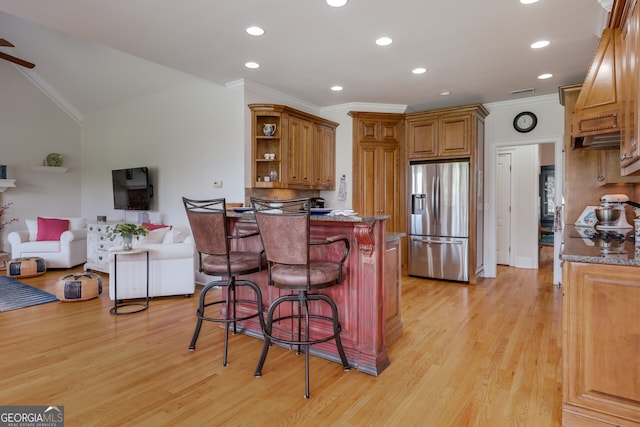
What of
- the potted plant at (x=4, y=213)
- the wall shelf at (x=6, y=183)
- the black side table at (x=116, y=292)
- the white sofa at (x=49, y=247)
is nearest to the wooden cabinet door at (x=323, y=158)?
the black side table at (x=116, y=292)

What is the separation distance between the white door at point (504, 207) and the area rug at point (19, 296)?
684cm

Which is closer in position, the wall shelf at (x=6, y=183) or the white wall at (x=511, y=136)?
the white wall at (x=511, y=136)

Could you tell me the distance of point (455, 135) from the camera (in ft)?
16.9

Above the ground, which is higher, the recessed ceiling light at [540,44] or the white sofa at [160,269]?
the recessed ceiling light at [540,44]

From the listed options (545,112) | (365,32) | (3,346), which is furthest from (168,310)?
(545,112)

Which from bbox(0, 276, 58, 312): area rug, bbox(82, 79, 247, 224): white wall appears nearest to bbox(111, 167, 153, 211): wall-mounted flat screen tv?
bbox(82, 79, 247, 224): white wall

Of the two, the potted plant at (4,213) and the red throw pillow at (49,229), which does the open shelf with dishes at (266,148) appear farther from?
the potted plant at (4,213)

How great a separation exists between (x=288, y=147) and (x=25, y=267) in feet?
13.9

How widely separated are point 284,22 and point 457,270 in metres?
3.98

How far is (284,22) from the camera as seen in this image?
303 centimetres

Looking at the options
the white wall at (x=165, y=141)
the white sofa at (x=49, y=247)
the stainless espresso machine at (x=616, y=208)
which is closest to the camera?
the stainless espresso machine at (x=616, y=208)

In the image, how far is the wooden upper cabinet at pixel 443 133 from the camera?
16.5 ft

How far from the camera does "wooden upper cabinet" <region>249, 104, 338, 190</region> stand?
4.64m

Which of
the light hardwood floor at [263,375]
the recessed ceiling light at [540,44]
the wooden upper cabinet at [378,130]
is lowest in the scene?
the light hardwood floor at [263,375]
